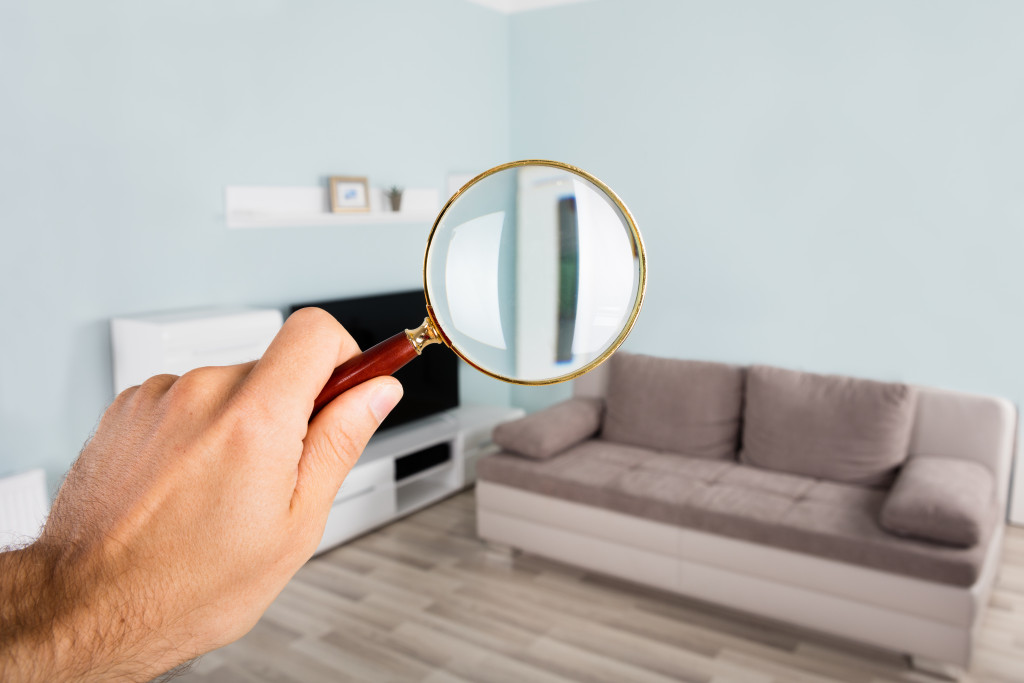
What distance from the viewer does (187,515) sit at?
1.76ft

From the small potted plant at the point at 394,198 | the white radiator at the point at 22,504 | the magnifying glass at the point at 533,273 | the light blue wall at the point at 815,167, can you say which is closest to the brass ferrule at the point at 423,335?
the magnifying glass at the point at 533,273

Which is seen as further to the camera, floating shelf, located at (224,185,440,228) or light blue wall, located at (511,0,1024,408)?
light blue wall, located at (511,0,1024,408)

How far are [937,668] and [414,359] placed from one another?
7.66ft

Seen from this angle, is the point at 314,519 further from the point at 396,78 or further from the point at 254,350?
the point at 396,78

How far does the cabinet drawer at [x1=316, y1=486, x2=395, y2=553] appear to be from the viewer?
3359 millimetres

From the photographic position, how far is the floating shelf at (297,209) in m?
3.12

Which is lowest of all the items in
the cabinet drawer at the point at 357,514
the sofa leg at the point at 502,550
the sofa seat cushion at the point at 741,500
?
Result: the sofa leg at the point at 502,550

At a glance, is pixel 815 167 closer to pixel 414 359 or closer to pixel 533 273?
pixel 414 359

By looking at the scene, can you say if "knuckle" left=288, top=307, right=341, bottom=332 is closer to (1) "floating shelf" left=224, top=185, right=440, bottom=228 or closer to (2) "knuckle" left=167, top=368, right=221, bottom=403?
(2) "knuckle" left=167, top=368, right=221, bottom=403

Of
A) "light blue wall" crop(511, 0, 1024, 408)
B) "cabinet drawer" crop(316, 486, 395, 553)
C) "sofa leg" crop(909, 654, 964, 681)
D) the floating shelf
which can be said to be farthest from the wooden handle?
"light blue wall" crop(511, 0, 1024, 408)

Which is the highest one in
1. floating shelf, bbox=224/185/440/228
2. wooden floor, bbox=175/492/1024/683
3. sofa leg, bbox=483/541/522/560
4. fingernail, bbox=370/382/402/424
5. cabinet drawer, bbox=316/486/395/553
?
floating shelf, bbox=224/185/440/228

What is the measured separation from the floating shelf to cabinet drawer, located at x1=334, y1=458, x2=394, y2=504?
3.70ft

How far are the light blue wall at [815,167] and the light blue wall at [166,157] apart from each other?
1.14 m

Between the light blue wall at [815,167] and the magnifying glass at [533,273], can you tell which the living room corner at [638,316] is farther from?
the magnifying glass at [533,273]
